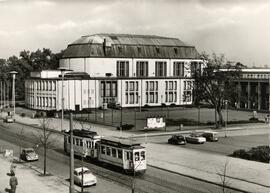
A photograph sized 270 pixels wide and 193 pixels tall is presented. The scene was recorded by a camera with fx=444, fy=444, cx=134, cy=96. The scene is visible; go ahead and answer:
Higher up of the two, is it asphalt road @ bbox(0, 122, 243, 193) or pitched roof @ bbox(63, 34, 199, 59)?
pitched roof @ bbox(63, 34, 199, 59)

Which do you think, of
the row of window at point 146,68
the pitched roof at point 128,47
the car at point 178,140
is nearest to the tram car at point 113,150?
the car at point 178,140

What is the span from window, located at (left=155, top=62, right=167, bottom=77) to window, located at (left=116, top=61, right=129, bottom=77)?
23.8ft

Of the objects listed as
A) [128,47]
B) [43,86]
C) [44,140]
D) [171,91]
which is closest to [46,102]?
[43,86]

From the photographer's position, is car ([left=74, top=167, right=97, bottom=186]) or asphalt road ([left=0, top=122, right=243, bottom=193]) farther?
car ([left=74, top=167, right=97, bottom=186])

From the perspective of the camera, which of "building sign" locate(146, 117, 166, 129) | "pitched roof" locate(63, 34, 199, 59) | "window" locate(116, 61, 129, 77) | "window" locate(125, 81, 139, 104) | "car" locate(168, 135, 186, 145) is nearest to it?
"car" locate(168, 135, 186, 145)

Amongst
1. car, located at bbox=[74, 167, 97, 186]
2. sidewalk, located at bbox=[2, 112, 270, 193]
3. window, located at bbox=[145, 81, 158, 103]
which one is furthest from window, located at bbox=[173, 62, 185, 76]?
car, located at bbox=[74, 167, 97, 186]

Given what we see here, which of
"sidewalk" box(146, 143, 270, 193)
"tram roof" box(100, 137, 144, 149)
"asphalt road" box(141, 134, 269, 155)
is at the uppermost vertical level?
"tram roof" box(100, 137, 144, 149)

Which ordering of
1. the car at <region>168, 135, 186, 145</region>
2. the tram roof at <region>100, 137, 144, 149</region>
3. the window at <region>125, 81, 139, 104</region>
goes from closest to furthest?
1. the tram roof at <region>100, 137, 144, 149</region>
2. the car at <region>168, 135, 186, 145</region>
3. the window at <region>125, 81, 139, 104</region>

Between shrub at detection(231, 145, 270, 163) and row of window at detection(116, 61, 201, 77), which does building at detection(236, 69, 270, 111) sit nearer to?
row of window at detection(116, 61, 201, 77)

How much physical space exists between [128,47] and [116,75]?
21.7 ft

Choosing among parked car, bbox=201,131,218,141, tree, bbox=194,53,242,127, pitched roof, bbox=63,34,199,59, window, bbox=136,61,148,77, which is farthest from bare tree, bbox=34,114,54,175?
window, bbox=136,61,148,77

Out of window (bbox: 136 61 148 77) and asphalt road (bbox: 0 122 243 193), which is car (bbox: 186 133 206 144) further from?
window (bbox: 136 61 148 77)

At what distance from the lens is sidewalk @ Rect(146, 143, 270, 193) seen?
100 feet

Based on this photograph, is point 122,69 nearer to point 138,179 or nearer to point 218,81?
point 218,81
